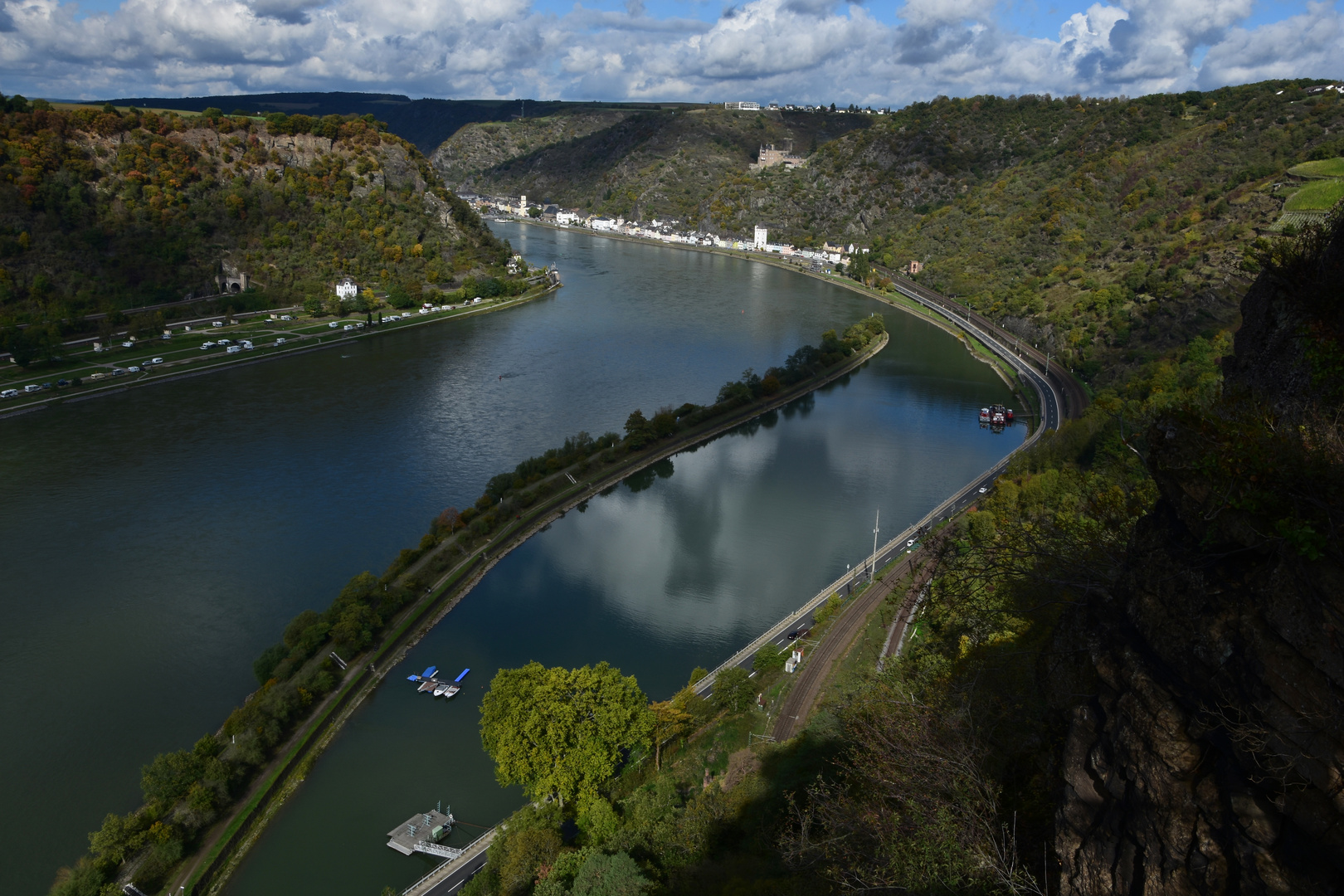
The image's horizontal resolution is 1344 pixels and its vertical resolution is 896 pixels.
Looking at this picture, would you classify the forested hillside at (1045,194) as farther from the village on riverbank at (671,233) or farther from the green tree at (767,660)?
the green tree at (767,660)

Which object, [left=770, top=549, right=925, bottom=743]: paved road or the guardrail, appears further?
[left=770, top=549, right=925, bottom=743]: paved road

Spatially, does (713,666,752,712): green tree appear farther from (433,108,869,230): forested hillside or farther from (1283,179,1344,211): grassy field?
(433,108,869,230): forested hillside

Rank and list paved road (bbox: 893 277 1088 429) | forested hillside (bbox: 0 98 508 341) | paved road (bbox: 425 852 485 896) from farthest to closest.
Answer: forested hillside (bbox: 0 98 508 341) < paved road (bbox: 893 277 1088 429) < paved road (bbox: 425 852 485 896)

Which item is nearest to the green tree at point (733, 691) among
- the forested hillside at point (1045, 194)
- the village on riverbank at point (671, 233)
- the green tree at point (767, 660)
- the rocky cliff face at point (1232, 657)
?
the green tree at point (767, 660)

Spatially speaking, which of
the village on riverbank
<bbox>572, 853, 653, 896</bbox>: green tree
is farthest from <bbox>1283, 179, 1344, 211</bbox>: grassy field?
<bbox>572, 853, 653, 896</bbox>: green tree

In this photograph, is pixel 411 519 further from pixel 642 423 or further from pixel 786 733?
pixel 786 733

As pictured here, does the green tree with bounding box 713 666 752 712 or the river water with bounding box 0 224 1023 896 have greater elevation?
the green tree with bounding box 713 666 752 712

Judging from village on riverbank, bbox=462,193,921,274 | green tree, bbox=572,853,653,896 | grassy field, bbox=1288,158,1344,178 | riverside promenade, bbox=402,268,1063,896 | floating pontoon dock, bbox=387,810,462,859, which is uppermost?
grassy field, bbox=1288,158,1344,178
